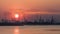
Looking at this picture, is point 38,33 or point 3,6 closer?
point 38,33

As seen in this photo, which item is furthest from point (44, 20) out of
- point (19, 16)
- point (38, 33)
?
point (38, 33)

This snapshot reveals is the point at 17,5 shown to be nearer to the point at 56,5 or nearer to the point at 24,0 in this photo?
the point at 24,0

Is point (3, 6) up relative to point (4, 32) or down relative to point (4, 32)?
up

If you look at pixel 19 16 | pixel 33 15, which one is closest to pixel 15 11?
pixel 19 16

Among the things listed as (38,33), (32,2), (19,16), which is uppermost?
(32,2)

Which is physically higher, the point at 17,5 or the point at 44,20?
the point at 17,5

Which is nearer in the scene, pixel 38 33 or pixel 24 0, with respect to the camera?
pixel 38 33

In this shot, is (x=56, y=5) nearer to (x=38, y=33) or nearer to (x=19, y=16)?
(x=19, y=16)

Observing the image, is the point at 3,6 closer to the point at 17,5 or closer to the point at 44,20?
the point at 17,5
